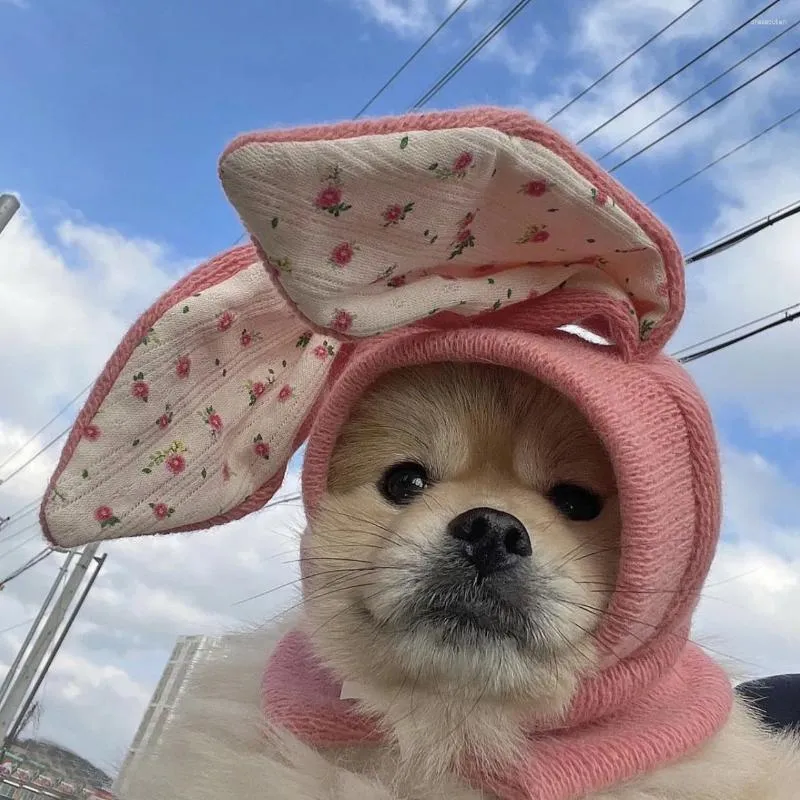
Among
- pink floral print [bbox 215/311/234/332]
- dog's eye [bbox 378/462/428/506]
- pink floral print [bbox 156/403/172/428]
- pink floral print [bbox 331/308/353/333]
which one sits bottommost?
pink floral print [bbox 156/403/172/428]

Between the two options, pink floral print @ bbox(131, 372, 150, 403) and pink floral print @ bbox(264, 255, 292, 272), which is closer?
pink floral print @ bbox(264, 255, 292, 272)

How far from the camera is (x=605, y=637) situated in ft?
4.17

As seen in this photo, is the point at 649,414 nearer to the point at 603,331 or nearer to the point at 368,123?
the point at 603,331

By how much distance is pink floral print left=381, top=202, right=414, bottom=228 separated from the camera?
3.98ft

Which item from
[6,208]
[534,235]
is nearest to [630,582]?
[534,235]

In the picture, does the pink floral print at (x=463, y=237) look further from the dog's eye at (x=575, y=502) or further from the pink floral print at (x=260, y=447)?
the pink floral print at (x=260, y=447)

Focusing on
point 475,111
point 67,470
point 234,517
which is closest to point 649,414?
point 475,111

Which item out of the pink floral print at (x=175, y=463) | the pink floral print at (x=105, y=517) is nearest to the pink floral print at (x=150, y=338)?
the pink floral print at (x=175, y=463)

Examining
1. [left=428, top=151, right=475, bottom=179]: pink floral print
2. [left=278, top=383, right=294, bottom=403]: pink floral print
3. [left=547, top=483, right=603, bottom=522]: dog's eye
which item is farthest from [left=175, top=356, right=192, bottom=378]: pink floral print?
[left=547, top=483, right=603, bottom=522]: dog's eye

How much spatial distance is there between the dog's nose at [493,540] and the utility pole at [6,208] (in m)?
5.43

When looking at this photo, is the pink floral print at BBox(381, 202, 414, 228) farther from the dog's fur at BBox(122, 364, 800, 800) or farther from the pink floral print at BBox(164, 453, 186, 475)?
the pink floral print at BBox(164, 453, 186, 475)

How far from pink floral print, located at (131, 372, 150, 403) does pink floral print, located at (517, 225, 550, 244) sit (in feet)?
2.30

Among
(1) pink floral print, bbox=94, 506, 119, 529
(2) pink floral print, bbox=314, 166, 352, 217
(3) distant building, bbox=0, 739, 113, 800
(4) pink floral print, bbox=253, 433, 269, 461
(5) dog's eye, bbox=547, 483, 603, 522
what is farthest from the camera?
(3) distant building, bbox=0, 739, 113, 800

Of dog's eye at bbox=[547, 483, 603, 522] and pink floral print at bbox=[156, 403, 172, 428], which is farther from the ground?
dog's eye at bbox=[547, 483, 603, 522]
